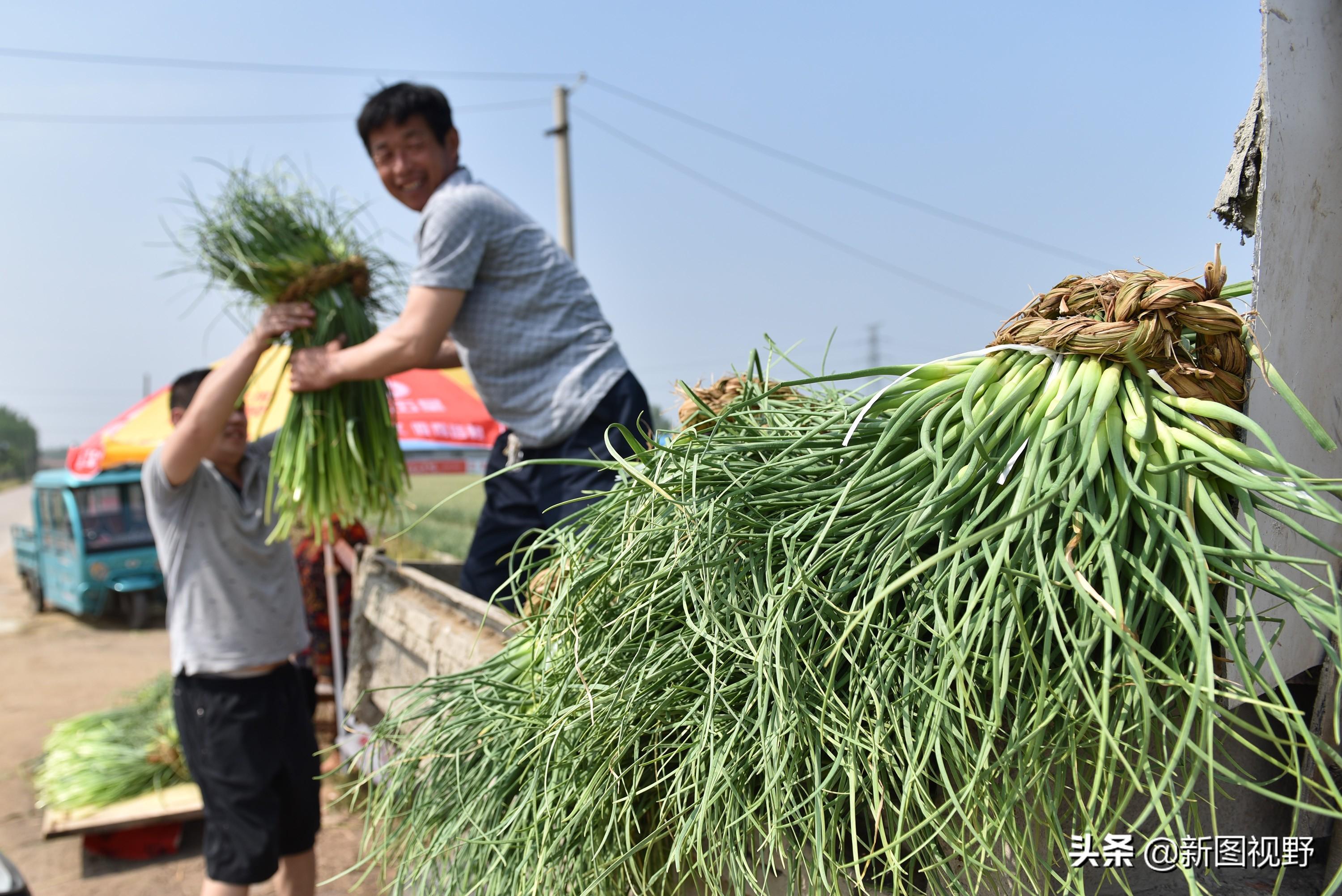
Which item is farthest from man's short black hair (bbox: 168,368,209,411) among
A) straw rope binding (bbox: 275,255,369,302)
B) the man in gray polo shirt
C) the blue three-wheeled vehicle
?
the blue three-wheeled vehicle

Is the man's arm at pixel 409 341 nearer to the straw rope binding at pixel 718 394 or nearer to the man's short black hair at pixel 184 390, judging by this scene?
the man's short black hair at pixel 184 390

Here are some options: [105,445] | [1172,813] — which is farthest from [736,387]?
[105,445]

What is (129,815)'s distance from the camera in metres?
3.55

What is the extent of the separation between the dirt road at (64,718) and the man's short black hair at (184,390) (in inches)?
63.2

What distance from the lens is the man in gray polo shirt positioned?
2.34 m

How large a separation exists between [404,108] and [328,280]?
1.90 ft

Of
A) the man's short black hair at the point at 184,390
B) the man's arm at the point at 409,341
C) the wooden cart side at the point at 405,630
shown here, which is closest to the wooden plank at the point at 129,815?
the wooden cart side at the point at 405,630

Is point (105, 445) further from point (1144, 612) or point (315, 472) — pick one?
point (1144, 612)

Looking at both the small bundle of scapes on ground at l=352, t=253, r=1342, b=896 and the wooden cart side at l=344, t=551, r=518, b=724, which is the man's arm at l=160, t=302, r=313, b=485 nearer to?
the wooden cart side at l=344, t=551, r=518, b=724

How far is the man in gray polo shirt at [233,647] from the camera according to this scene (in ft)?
7.68

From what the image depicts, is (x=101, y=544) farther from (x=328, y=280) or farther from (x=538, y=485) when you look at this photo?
(x=538, y=485)

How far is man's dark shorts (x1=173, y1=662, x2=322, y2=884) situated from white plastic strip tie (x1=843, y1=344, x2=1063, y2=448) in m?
1.93

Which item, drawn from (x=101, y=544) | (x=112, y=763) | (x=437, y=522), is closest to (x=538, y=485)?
(x=112, y=763)

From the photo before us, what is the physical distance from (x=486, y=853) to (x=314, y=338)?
6.29 ft
